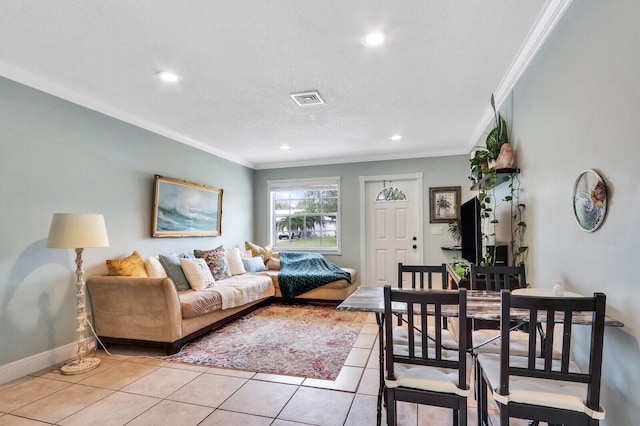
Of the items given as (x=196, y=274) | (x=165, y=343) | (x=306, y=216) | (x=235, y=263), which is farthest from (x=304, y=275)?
(x=165, y=343)

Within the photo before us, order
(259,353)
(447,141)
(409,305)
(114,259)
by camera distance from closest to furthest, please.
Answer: (409,305)
(259,353)
(114,259)
(447,141)

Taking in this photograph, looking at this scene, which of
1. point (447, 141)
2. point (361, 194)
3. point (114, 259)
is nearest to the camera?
point (114, 259)

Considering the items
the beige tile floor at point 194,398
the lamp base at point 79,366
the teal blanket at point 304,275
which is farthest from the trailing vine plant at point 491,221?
the lamp base at point 79,366

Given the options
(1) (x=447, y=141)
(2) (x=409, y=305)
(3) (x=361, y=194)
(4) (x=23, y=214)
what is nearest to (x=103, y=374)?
(4) (x=23, y=214)

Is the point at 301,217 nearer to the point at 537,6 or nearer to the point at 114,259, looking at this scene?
the point at 114,259

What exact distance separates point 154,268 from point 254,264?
1854mm

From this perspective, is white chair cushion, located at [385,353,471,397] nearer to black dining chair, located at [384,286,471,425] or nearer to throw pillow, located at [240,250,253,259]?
black dining chair, located at [384,286,471,425]

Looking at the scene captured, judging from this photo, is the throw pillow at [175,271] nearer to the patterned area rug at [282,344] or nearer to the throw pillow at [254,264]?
the patterned area rug at [282,344]

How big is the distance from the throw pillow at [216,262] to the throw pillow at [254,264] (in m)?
0.60

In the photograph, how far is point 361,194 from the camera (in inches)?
230

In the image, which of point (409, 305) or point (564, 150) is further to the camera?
point (564, 150)

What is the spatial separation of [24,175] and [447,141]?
489 cm

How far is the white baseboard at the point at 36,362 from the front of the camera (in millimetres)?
2547

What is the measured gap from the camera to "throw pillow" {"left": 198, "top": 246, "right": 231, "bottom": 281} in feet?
14.5
